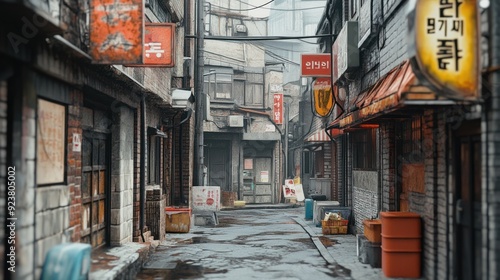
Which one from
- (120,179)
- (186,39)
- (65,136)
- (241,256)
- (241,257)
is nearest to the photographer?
(65,136)

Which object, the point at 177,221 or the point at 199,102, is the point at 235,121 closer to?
the point at 199,102

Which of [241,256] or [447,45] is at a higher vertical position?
[447,45]

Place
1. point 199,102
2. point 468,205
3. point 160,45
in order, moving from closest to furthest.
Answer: point 468,205
point 160,45
point 199,102

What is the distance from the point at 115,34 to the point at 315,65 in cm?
1264

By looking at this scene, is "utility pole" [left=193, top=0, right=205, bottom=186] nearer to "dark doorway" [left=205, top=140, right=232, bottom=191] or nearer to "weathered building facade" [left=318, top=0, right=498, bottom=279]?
"weathered building facade" [left=318, top=0, right=498, bottom=279]

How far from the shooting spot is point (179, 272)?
1187 centimetres

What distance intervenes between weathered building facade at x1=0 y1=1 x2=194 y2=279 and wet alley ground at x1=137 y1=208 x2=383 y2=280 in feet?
4.05

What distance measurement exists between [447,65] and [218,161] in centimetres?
2714

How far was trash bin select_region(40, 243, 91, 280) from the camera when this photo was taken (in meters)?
7.12

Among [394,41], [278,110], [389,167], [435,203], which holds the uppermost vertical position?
[278,110]

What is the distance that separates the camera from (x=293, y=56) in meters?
49.3

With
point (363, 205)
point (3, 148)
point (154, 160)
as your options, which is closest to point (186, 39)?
point (154, 160)

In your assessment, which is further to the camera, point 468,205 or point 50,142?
point 468,205

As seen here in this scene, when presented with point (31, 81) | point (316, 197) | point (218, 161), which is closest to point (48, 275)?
point (31, 81)
